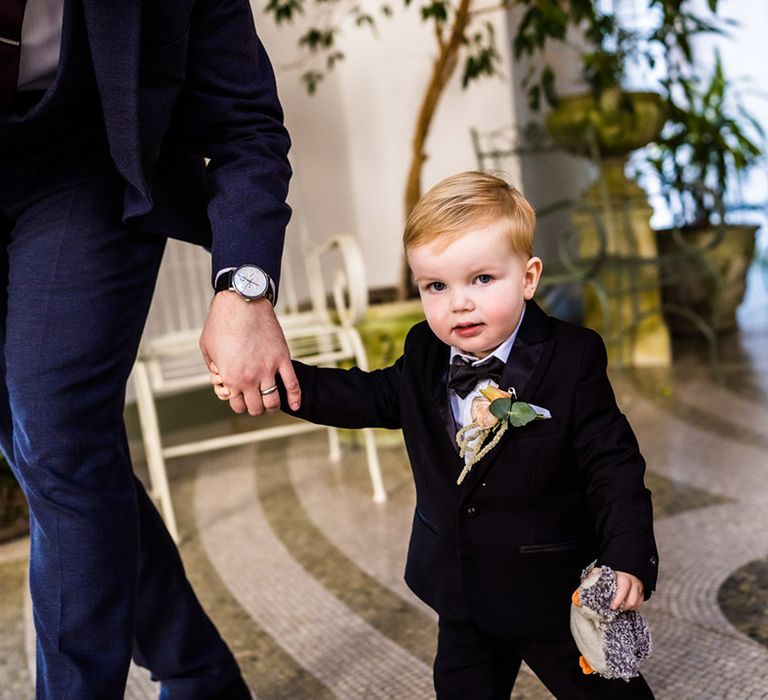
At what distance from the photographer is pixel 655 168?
4.51 metres

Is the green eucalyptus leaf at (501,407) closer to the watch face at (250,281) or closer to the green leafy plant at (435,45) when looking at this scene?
the watch face at (250,281)

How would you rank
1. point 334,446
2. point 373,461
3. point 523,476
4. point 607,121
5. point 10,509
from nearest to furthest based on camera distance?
point 523,476
point 373,461
point 10,509
point 334,446
point 607,121

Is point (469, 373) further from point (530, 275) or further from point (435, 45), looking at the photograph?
point (435, 45)

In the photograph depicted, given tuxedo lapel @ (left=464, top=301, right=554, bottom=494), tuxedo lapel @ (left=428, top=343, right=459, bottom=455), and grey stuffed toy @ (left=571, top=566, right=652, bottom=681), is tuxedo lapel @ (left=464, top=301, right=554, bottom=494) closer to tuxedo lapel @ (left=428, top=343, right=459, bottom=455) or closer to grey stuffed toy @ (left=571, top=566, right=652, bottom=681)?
tuxedo lapel @ (left=428, top=343, right=459, bottom=455)

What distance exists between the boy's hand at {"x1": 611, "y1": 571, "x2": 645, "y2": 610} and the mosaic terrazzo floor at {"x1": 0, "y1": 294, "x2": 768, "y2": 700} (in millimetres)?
580

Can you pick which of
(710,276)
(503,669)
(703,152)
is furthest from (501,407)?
(703,152)

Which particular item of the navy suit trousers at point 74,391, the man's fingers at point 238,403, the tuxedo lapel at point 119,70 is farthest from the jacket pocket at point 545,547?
the tuxedo lapel at point 119,70

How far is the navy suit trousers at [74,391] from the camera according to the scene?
1107 mm

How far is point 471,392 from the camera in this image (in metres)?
1.09

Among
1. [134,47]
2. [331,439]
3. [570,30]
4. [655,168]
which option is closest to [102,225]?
[134,47]

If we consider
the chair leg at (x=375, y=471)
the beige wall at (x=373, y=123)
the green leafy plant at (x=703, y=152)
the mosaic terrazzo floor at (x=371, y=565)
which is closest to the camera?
the mosaic terrazzo floor at (x=371, y=565)

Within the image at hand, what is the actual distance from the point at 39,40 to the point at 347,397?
1.60ft

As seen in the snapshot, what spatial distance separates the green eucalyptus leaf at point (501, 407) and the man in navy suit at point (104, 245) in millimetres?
207

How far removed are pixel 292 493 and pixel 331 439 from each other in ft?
0.96
